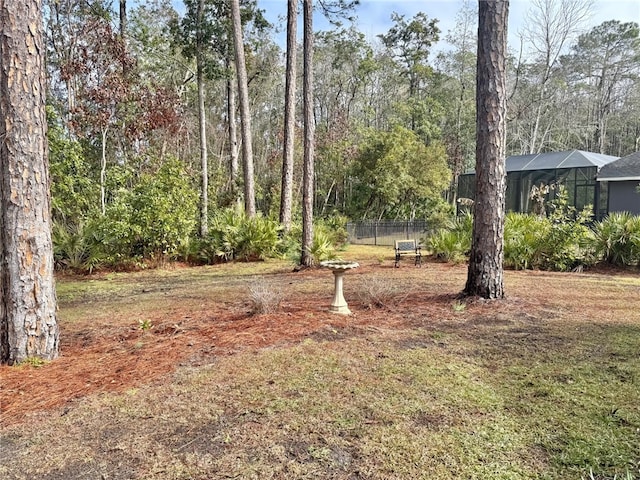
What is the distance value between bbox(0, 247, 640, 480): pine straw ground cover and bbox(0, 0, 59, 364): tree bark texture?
0.35 m

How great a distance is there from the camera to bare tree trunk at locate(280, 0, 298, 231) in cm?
1057

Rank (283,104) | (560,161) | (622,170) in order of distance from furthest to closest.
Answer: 1. (283,104)
2. (560,161)
3. (622,170)

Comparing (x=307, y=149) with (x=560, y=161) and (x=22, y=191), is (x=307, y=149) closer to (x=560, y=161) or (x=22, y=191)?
(x=22, y=191)

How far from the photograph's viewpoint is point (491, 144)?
5184mm

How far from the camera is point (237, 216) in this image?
11.4 meters

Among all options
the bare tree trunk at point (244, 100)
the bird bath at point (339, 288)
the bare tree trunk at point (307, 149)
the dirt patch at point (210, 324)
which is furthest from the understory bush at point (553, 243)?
the bare tree trunk at point (244, 100)

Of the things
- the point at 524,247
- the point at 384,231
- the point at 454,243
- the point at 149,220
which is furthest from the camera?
the point at 384,231

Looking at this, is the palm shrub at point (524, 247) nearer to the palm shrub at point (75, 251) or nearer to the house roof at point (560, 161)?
the palm shrub at point (75, 251)

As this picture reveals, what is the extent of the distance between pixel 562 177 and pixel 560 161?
910 millimetres

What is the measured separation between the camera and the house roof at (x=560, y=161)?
62.0 ft

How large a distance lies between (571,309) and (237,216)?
330 inches

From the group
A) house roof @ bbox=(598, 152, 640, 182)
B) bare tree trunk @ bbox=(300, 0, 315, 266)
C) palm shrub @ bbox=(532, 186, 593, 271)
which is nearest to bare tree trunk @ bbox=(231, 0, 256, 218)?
bare tree trunk @ bbox=(300, 0, 315, 266)

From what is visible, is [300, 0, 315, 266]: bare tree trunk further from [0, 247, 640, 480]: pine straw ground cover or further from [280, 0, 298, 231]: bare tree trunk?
[0, 247, 640, 480]: pine straw ground cover

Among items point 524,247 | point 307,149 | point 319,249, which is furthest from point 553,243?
point 307,149
